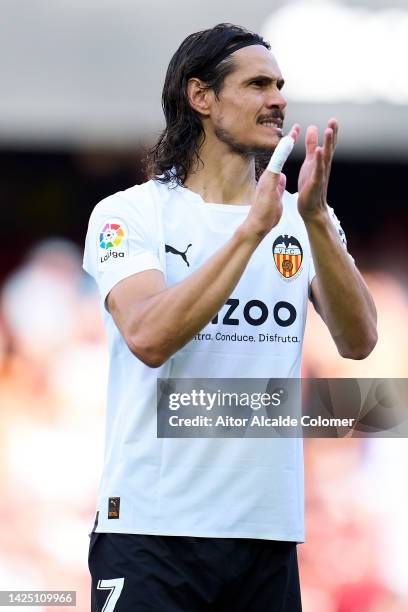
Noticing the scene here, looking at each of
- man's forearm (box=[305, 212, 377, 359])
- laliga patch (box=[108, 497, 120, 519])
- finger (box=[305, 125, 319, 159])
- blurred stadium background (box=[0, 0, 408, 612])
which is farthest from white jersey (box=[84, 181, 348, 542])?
blurred stadium background (box=[0, 0, 408, 612])

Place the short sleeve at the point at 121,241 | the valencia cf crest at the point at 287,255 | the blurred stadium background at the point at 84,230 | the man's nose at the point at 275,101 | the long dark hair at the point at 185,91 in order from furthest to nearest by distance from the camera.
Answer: the blurred stadium background at the point at 84,230 → the long dark hair at the point at 185,91 → the man's nose at the point at 275,101 → the valencia cf crest at the point at 287,255 → the short sleeve at the point at 121,241

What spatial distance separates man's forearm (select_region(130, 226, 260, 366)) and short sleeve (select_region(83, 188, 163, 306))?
0.62ft

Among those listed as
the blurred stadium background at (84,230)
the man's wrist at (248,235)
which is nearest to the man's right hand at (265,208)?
the man's wrist at (248,235)

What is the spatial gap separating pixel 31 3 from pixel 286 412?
9.03 feet

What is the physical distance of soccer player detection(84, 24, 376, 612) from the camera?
242 cm

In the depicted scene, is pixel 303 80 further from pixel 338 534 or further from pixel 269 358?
pixel 269 358

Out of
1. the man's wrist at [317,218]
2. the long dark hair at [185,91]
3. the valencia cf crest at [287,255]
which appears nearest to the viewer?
the man's wrist at [317,218]

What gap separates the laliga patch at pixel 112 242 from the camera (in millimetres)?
2611

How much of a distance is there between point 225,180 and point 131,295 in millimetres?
484

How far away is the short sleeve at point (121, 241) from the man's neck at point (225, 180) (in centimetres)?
18

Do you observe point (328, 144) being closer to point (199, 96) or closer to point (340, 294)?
point (340, 294)

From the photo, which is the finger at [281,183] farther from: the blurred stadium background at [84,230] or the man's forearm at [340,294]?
the blurred stadium background at [84,230]

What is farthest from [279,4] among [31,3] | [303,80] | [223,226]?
[223,226]

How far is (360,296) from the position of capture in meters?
2.55
